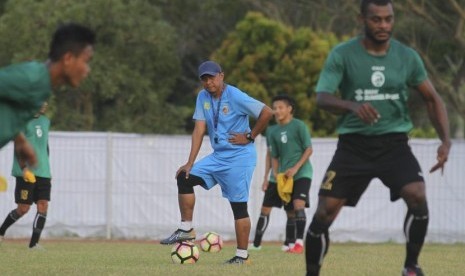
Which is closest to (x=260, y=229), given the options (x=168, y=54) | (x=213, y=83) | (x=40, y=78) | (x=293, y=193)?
(x=293, y=193)

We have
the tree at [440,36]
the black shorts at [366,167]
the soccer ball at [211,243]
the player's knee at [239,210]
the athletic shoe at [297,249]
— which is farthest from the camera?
the tree at [440,36]

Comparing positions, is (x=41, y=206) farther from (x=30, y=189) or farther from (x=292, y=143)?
(x=292, y=143)

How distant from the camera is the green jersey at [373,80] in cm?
892

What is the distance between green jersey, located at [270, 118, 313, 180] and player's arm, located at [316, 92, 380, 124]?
26.3 feet

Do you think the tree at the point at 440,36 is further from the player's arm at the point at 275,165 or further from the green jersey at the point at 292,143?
the green jersey at the point at 292,143

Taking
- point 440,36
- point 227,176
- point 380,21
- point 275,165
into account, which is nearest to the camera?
point 380,21

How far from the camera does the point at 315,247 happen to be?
29.5ft

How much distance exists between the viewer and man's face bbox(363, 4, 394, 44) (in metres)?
8.85

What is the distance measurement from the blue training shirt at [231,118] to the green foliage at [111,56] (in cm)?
2079

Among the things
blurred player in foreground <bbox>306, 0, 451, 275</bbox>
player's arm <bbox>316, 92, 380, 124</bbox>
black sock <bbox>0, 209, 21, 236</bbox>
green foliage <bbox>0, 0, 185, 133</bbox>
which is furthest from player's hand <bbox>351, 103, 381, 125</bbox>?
green foliage <bbox>0, 0, 185, 133</bbox>

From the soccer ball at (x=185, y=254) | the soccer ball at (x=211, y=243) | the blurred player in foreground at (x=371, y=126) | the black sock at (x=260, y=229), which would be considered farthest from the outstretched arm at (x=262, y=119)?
the black sock at (x=260, y=229)

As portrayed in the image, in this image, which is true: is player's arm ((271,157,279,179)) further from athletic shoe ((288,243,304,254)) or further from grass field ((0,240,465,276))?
grass field ((0,240,465,276))

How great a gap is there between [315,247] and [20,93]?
8.42 feet

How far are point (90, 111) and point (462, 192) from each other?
15169 millimetres
